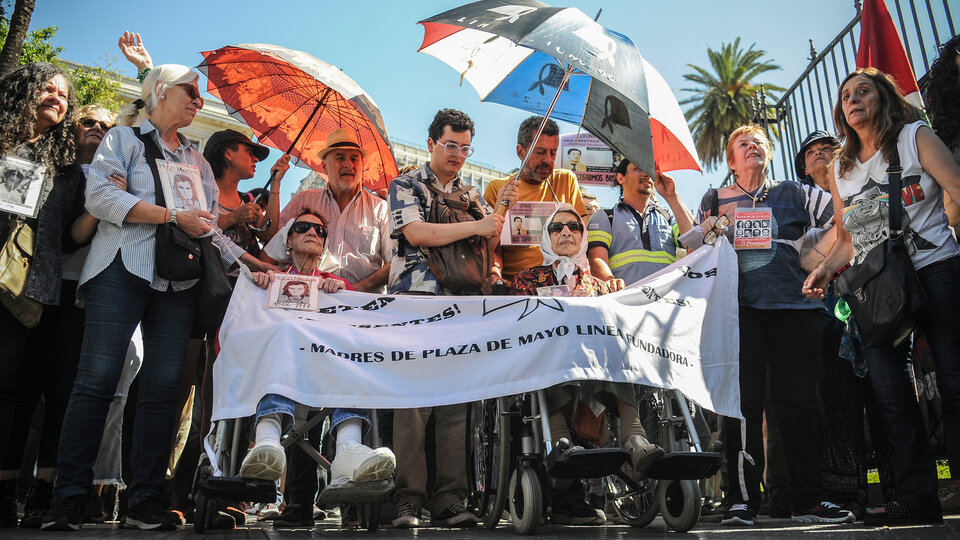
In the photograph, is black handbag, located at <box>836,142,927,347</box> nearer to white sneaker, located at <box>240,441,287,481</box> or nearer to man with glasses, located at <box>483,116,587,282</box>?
man with glasses, located at <box>483,116,587,282</box>

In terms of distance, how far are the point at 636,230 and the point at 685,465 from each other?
2319 millimetres

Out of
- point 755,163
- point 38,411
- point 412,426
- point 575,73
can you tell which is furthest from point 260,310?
point 755,163

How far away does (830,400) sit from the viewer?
18.0ft

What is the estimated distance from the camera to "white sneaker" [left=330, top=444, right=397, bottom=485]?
3.59 meters

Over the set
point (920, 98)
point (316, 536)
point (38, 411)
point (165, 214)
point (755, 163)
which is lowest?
point (316, 536)

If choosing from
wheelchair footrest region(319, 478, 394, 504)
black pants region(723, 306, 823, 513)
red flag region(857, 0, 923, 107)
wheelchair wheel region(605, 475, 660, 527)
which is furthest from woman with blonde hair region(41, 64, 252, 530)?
red flag region(857, 0, 923, 107)

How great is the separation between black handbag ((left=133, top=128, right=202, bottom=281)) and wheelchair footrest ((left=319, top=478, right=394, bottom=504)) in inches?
60.1

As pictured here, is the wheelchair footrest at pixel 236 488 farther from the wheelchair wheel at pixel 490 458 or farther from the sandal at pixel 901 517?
the sandal at pixel 901 517

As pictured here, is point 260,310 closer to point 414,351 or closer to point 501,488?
point 414,351

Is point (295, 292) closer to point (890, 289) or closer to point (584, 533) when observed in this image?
point (584, 533)

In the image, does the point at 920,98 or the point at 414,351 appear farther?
the point at 920,98

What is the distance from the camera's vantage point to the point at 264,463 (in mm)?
3594

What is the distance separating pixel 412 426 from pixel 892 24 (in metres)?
4.85

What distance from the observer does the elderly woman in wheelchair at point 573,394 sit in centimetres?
407
